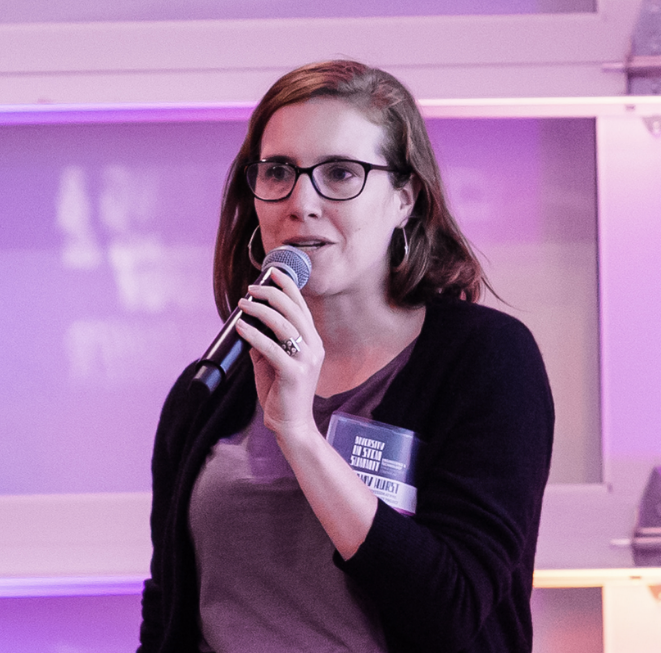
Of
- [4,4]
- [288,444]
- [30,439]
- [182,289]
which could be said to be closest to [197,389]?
[288,444]

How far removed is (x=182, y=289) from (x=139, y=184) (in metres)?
0.27

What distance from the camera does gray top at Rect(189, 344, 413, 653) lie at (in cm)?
109

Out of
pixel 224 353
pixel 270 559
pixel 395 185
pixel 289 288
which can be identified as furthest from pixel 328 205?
pixel 270 559

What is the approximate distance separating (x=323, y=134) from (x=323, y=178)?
6 centimetres

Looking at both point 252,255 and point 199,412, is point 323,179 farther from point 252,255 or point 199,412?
point 199,412

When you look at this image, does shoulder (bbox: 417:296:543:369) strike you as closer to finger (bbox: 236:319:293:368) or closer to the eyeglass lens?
the eyeglass lens

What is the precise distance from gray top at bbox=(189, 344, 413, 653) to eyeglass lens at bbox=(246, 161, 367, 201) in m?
0.25

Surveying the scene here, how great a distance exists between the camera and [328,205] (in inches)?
44.5

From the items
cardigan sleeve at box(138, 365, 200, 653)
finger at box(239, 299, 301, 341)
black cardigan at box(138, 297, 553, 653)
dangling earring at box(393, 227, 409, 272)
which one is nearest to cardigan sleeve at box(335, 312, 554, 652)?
black cardigan at box(138, 297, 553, 653)

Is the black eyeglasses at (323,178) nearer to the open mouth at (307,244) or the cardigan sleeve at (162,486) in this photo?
the open mouth at (307,244)

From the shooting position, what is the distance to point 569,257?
1898 mm

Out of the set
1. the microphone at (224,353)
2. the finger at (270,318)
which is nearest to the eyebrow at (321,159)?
the microphone at (224,353)

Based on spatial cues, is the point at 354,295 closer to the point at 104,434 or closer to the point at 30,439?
the point at 104,434

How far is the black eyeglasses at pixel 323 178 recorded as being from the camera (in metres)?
1.14
